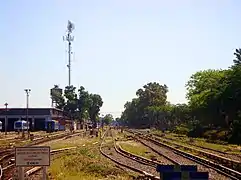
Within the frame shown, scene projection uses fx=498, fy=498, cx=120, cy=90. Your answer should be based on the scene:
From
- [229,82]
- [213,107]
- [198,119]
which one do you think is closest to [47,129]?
[198,119]

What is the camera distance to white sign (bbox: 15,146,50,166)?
13.7 m

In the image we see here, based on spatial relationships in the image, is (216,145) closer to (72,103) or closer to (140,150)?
(140,150)

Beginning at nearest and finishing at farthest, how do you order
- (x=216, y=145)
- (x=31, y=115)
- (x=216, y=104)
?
(x=216, y=145) → (x=216, y=104) → (x=31, y=115)

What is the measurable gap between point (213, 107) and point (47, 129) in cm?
4483

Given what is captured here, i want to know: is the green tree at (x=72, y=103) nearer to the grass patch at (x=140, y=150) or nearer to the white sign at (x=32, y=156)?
the grass patch at (x=140, y=150)

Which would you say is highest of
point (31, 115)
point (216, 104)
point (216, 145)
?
point (31, 115)

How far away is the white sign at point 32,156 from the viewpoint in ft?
44.8

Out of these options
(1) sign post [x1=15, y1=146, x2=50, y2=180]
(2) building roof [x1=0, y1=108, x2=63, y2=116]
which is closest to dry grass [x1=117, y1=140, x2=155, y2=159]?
(1) sign post [x1=15, y1=146, x2=50, y2=180]

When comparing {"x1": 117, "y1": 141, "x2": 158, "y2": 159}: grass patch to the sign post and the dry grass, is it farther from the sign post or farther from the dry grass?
the sign post

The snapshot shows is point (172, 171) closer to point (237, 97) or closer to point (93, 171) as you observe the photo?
point (93, 171)

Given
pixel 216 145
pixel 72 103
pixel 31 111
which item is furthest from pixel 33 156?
pixel 72 103

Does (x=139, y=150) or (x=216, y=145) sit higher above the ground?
(x=216, y=145)

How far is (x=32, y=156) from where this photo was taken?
13766mm

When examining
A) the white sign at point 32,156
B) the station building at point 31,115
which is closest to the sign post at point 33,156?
the white sign at point 32,156
